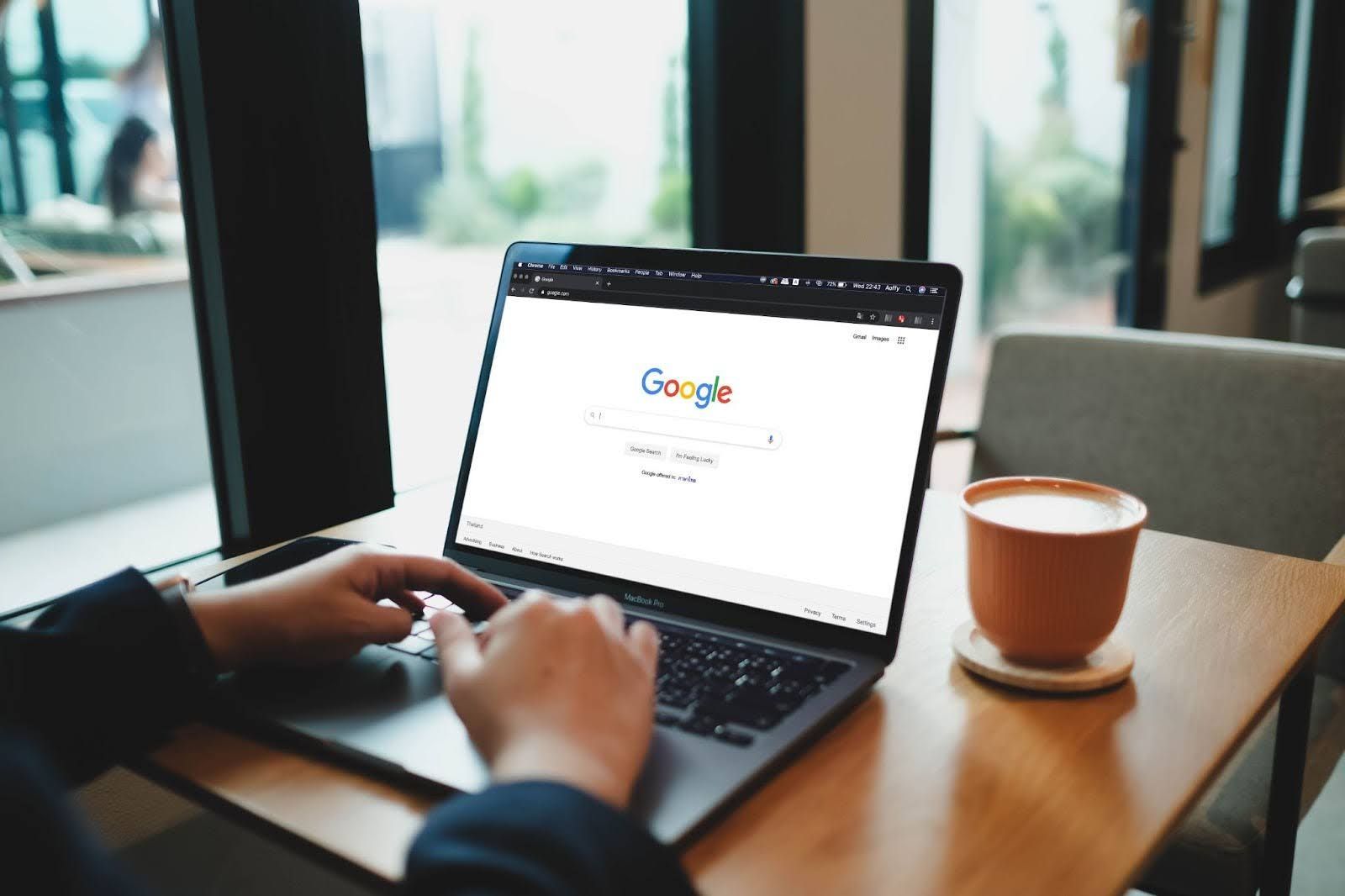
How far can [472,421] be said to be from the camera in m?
1.00

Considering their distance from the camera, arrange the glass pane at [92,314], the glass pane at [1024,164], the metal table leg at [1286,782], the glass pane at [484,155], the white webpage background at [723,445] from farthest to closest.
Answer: the glass pane at [1024,164]
the glass pane at [484,155]
the glass pane at [92,314]
the metal table leg at [1286,782]
the white webpage background at [723,445]

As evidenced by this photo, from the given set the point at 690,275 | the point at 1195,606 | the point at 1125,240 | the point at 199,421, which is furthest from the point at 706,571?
the point at 1125,240

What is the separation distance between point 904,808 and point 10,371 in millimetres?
1024

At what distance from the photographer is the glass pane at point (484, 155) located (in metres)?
1.55

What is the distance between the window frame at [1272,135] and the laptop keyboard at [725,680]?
11.6ft

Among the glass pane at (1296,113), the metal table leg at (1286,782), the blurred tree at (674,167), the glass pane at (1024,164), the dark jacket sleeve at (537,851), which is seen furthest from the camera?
the glass pane at (1296,113)

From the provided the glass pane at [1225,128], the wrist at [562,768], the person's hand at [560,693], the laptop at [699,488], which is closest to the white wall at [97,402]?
the laptop at [699,488]

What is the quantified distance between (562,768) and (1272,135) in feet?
15.0

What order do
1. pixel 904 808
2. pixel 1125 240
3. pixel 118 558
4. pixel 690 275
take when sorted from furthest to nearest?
pixel 1125 240
pixel 118 558
pixel 690 275
pixel 904 808

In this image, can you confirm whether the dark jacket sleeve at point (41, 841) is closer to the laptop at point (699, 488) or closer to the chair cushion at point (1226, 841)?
the laptop at point (699, 488)

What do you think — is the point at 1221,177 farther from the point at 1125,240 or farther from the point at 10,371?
the point at 10,371

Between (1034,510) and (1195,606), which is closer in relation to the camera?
(1034,510)

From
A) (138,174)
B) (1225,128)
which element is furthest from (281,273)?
(1225,128)

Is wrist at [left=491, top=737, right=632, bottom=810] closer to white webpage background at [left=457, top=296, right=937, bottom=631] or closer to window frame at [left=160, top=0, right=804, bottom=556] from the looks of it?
Answer: white webpage background at [left=457, top=296, right=937, bottom=631]
